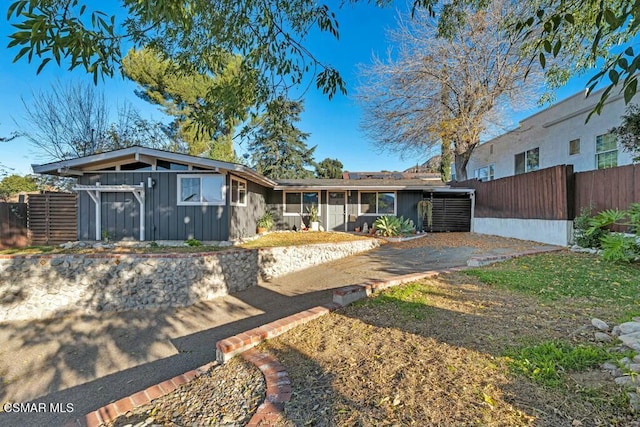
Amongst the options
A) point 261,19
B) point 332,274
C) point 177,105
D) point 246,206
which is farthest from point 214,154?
point 261,19

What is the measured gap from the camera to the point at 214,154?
17734 millimetres

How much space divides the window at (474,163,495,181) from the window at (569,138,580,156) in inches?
210

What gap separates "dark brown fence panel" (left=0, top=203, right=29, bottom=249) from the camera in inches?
389

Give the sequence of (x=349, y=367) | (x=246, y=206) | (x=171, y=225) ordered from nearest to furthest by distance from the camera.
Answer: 1. (x=349, y=367)
2. (x=171, y=225)
3. (x=246, y=206)

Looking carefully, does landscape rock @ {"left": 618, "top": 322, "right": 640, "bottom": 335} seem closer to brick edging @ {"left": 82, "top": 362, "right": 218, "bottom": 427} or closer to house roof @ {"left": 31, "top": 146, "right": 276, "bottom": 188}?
brick edging @ {"left": 82, "top": 362, "right": 218, "bottom": 427}

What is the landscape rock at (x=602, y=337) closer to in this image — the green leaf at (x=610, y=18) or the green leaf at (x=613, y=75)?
the green leaf at (x=613, y=75)

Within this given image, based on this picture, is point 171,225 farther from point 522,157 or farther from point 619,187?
point 522,157

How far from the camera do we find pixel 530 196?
976cm

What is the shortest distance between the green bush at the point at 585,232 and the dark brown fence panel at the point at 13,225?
55.8 ft

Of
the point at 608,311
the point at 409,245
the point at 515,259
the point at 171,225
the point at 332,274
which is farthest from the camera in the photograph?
the point at 409,245

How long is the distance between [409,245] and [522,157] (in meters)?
8.27

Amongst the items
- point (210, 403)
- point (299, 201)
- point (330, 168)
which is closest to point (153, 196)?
point (299, 201)

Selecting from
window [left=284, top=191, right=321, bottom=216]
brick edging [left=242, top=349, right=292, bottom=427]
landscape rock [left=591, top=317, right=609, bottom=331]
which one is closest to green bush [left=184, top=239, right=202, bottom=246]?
window [left=284, top=191, right=321, bottom=216]

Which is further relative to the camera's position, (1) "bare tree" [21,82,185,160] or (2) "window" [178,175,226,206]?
(1) "bare tree" [21,82,185,160]
